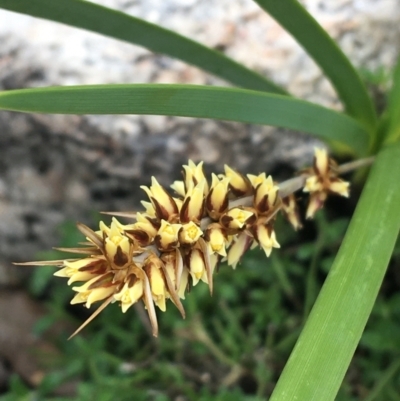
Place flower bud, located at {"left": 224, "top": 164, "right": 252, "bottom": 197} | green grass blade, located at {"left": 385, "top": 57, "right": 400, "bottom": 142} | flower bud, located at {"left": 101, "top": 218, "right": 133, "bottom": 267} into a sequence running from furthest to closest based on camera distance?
green grass blade, located at {"left": 385, "top": 57, "right": 400, "bottom": 142} < flower bud, located at {"left": 224, "top": 164, "right": 252, "bottom": 197} < flower bud, located at {"left": 101, "top": 218, "right": 133, "bottom": 267}

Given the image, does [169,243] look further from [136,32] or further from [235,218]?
[136,32]

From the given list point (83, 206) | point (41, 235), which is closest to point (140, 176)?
point (83, 206)

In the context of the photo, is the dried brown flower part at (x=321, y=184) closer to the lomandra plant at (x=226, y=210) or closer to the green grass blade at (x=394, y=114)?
the lomandra plant at (x=226, y=210)

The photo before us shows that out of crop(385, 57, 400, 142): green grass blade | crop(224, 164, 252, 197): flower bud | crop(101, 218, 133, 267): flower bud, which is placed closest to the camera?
crop(101, 218, 133, 267): flower bud

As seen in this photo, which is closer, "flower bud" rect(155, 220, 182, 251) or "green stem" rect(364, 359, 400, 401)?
"flower bud" rect(155, 220, 182, 251)

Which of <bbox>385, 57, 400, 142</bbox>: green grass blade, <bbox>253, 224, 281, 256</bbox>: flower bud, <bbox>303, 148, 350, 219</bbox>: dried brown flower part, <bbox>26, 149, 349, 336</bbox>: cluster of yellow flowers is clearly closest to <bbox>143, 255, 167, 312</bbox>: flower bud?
<bbox>26, 149, 349, 336</bbox>: cluster of yellow flowers

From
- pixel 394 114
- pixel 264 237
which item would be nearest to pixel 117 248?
pixel 264 237

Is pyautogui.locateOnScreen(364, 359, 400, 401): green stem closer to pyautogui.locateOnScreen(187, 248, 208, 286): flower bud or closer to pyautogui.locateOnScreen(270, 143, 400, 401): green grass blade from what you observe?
pyautogui.locateOnScreen(270, 143, 400, 401): green grass blade

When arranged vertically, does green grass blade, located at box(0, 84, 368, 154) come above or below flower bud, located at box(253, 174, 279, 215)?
above

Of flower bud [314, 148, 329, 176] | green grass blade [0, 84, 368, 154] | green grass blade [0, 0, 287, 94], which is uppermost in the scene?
green grass blade [0, 0, 287, 94]
